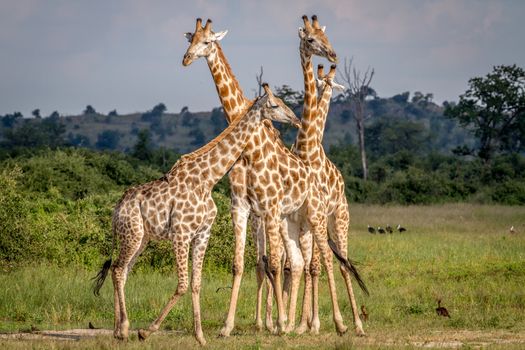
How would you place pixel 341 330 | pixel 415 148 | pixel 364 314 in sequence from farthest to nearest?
pixel 415 148, pixel 364 314, pixel 341 330

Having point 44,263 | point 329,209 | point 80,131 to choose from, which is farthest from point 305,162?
point 80,131

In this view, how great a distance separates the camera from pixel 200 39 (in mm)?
11703

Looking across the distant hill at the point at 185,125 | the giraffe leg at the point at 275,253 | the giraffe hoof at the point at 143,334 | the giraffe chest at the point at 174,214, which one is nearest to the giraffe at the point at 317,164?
the giraffe leg at the point at 275,253

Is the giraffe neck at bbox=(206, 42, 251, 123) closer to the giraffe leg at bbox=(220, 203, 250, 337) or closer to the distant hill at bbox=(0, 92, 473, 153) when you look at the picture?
the giraffe leg at bbox=(220, 203, 250, 337)

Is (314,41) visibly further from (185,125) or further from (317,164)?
(185,125)

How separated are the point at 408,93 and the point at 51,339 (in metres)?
118

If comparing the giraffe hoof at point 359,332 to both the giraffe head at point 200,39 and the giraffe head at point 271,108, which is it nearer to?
the giraffe head at point 271,108

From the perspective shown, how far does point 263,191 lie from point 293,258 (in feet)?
3.50

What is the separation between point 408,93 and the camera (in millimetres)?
126500

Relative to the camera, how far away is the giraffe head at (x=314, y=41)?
38.7ft

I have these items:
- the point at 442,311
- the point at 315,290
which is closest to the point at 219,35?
the point at 315,290

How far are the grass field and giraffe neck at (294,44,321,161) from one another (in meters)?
2.23

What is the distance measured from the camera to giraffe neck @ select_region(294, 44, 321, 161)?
12.1 meters

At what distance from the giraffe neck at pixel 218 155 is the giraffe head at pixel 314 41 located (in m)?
1.28
